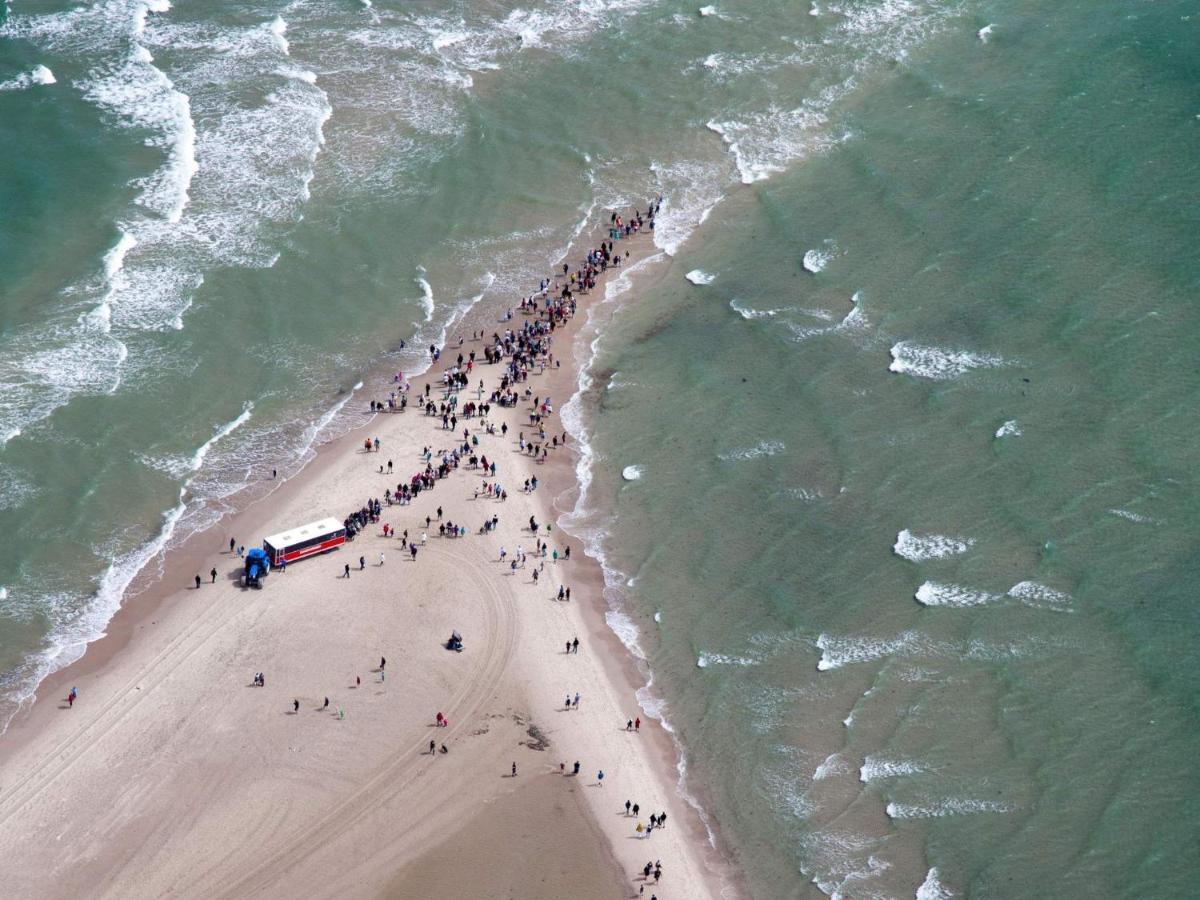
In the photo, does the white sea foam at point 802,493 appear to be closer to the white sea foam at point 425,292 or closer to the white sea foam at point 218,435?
the white sea foam at point 425,292

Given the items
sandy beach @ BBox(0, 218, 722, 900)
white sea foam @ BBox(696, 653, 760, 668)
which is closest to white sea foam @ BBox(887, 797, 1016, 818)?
sandy beach @ BBox(0, 218, 722, 900)

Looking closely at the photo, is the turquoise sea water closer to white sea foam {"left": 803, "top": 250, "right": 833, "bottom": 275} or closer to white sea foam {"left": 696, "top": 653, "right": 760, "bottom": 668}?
white sea foam {"left": 696, "top": 653, "right": 760, "bottom": 668}

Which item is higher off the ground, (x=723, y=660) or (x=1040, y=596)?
(x=1040, y=596)

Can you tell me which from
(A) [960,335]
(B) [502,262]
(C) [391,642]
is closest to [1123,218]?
(A) [960,335]

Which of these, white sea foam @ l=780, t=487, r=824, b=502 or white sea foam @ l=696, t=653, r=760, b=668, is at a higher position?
white sea foam @ l=780, t=487, r=824, b=502

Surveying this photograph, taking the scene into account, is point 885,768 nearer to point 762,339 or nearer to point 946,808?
point 946,808

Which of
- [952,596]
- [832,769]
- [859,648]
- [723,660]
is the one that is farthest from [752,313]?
[832,769]
